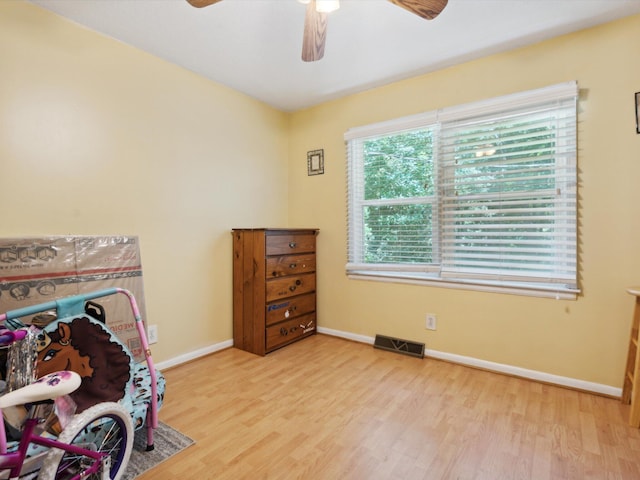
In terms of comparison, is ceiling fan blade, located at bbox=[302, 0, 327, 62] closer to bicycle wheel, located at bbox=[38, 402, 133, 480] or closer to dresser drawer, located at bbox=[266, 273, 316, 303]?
dresser drawer, located at bbox=[266, 273, 316, 303]

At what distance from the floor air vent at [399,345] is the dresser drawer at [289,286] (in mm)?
833

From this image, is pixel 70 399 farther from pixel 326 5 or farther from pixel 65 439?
pixel 326 5

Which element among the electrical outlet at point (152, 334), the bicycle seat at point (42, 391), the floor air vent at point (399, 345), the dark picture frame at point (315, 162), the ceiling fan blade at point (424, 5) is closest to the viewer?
the bicycle seat at point (42, 391)

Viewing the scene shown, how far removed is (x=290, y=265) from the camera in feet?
9.82

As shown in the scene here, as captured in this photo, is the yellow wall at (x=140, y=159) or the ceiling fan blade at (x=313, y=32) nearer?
the ceiling fan blade at (x=313, y=32)

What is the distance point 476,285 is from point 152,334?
8.16ft

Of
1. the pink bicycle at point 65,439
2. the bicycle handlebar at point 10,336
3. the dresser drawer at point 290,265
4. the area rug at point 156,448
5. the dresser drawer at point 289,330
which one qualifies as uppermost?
the dresser drawer at point 290,265

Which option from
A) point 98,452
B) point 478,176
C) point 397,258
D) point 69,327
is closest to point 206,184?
point 69,327

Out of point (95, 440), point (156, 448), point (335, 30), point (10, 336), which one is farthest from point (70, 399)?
point (335, 30)

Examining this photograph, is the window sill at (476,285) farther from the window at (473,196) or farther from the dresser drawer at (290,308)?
the dresser drawer at (290,308)

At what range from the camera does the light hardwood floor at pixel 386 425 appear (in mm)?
1437

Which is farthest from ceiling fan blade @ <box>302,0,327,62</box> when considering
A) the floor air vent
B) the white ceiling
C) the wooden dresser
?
the floor air vent

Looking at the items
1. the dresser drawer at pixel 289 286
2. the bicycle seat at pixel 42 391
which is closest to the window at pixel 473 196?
the dresser drawer at pixel 289 286

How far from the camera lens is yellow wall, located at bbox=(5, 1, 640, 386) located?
6.21 feet
